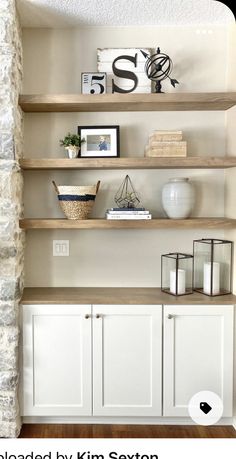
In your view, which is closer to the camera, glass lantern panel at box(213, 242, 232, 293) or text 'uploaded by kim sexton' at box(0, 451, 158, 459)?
text 'uploaded by kim sexton' at box(0, 451, 158, 459)

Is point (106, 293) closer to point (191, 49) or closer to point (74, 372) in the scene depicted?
point (74, 372)

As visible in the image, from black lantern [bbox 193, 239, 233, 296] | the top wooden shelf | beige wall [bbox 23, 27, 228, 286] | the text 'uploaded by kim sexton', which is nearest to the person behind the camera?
the text 'uploaded by kim sexton'

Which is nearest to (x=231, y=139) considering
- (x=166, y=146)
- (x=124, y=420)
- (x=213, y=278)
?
(x=166, y=146)

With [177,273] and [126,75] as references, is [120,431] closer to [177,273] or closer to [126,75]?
[177,273]

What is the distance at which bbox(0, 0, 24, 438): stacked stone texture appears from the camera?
2.24 metres

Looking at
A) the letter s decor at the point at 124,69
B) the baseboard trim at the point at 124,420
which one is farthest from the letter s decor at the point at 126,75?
the baseboard trim at the point at 124,420

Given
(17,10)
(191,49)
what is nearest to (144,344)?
(191,49)

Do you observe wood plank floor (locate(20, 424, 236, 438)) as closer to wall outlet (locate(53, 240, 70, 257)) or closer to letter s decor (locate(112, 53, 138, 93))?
wall outlet (locate(53, 240, 70, 257))

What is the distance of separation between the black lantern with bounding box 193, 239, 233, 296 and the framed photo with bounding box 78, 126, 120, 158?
0.81m

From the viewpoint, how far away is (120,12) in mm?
2385

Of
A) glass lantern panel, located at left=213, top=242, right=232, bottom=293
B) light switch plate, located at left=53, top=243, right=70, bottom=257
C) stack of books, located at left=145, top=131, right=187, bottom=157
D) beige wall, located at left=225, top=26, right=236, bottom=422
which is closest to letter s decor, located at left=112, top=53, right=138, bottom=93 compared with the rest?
stack of books, located at left=145, top=131, right=187, bottom=157

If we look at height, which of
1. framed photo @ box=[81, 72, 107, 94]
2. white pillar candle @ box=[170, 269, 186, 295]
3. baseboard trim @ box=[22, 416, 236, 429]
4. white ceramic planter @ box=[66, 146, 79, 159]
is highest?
framed photo @ box=[81, 72, 107, 94]

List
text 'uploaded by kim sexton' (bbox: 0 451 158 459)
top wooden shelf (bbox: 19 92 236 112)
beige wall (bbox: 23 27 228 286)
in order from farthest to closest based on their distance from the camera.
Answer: beige wall (bbox: 23 27 228 286)
top wooden shelf (bbox: 19 92 236 112)
text 'uploaded by kim sexton' (bbox: 0 451 158 459)

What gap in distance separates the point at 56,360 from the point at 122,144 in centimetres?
140
